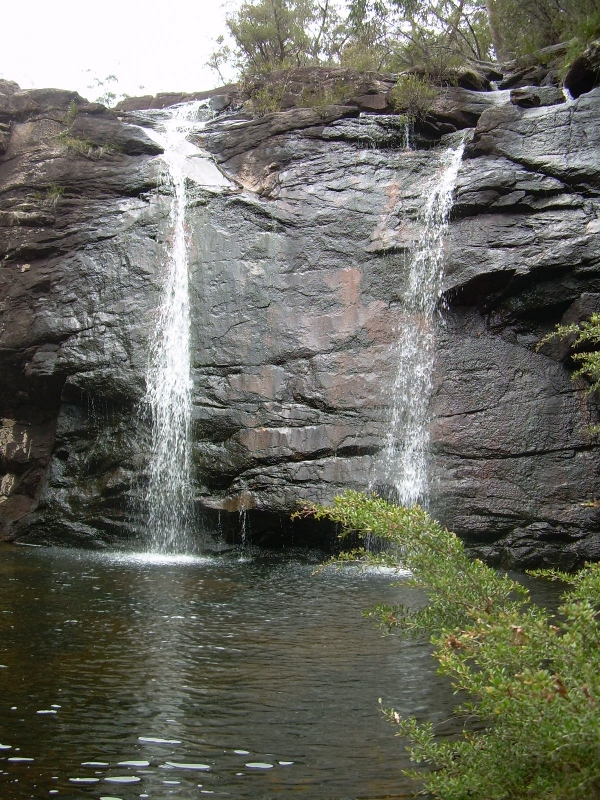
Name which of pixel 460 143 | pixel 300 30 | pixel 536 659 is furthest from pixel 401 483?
pixel 300 30

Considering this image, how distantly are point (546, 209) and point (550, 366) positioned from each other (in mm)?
2373

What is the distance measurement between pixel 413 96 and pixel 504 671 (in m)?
12.2

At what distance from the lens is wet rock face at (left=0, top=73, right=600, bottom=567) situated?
10094 mm

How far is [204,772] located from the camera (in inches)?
137

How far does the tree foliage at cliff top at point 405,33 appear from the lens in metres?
14.2

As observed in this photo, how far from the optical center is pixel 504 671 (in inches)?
95.9

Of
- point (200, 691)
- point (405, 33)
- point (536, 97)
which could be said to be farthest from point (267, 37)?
point (200, 691)

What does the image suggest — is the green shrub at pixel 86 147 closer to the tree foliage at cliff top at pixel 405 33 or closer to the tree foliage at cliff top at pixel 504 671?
the tree foliage at cliff top at pixel 405 33

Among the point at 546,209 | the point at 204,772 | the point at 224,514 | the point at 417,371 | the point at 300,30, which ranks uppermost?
the point at 300,30

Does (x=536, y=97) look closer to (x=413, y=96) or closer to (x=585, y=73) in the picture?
(x=585, y=73)

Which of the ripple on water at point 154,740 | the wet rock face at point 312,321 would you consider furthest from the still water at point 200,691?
the wet rock face at point 312,321

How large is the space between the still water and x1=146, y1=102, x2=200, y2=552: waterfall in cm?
292

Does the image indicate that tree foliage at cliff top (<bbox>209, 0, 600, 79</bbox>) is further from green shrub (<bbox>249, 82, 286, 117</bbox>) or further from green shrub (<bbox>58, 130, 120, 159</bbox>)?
green shrub (<bbox>58, 130, 120, 159</bbox>)

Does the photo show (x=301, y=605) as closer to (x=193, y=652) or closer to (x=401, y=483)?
(x=193, y=652)
